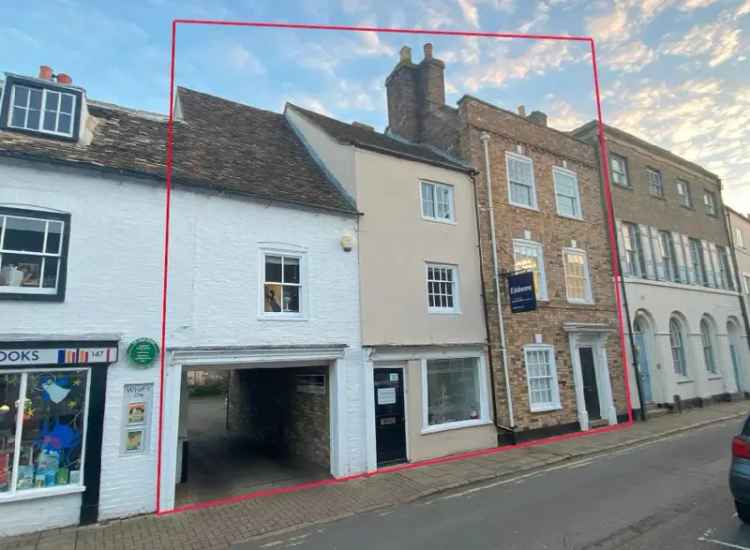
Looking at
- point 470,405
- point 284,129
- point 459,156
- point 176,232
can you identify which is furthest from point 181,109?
point 470,405

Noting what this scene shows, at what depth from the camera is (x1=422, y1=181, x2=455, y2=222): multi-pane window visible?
13.2 metres

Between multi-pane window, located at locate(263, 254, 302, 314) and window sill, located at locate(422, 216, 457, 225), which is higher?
window sill, located at locate(422, 216, 457, 225)

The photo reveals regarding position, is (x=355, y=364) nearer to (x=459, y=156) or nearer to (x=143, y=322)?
(x=143, y=322)

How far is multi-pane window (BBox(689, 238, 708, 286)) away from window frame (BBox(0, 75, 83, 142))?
25.8 metres

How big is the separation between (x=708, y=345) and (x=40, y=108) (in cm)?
2779

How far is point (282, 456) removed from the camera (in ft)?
40.9

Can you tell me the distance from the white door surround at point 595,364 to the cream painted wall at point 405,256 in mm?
4297

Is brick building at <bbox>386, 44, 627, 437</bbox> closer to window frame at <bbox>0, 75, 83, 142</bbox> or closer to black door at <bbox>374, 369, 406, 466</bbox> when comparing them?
black door at <bbox>374, 369, 406, 466</bbox>

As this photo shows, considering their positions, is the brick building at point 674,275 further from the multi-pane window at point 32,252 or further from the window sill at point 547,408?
the multi-pane window at point 32,252

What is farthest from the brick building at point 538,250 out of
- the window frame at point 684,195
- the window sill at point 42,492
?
the window sill at point 42,492

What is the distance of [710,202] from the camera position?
964 inches

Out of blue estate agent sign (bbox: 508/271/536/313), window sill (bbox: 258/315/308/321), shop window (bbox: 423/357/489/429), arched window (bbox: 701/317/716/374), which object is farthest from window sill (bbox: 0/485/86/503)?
arched window (bbox: 701/317/716/374)

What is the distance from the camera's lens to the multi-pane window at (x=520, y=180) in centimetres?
1541

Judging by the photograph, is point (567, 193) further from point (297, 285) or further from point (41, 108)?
point (41, 108)
